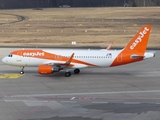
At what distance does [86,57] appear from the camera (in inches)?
2207

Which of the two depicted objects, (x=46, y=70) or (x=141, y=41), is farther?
(x=141, y=41)

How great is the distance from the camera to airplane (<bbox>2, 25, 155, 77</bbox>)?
55031 millimetres

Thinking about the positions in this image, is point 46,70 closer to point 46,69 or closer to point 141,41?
point 46,69

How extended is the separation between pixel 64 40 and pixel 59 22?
1453 inches

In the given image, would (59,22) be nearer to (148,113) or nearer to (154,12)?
(154,12)

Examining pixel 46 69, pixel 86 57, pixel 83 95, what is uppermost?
pixel 86 57

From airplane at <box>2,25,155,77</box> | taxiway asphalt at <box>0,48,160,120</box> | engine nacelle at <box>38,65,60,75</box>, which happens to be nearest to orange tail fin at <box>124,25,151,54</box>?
airplane at <box>2,25,155,77</box>

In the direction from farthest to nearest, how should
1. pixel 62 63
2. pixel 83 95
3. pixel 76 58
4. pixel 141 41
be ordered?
pixel 76 58 → pixel 62 63 → pixel 141 41 → pixel 83 95

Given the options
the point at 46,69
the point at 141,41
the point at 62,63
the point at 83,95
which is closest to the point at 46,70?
the point at 46,69

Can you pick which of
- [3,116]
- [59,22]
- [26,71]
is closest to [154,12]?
[59,22]

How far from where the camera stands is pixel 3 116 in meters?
36.4

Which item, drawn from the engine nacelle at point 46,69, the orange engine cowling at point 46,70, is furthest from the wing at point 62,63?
the orange engine cowling at point 46,70

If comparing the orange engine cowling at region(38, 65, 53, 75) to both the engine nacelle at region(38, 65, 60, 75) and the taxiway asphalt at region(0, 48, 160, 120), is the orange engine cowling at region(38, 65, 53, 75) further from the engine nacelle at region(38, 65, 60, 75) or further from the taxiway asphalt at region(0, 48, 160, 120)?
the taxiway asphalt at region(0, 48, 160, 120)

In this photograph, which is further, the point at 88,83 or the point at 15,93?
the point at 88,83
